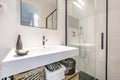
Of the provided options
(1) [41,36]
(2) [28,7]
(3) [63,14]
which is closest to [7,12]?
(2) [28,7]

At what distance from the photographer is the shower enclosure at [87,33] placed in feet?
7.13

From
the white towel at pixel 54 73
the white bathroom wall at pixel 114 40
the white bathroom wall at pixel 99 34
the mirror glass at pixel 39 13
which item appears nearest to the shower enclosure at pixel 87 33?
the white bathroom wall at pixel 99 34

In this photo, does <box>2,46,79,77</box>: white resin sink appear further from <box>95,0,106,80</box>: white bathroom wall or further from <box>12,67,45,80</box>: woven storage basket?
<box>95,0,106,80</box>: white bathroom wall

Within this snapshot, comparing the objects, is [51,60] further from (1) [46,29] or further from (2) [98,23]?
(2) [98,23]

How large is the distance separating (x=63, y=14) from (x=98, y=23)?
0.84m

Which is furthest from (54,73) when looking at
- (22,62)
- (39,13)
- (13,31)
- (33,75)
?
(39,13)

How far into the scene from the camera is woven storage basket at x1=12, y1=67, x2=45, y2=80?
1046 mm

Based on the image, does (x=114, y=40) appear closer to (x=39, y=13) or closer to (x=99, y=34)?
(x=99, y=34)

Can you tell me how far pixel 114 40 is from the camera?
1.96 metres

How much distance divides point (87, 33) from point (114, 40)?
61 centimetres

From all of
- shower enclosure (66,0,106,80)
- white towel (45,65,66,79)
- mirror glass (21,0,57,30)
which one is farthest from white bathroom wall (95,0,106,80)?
white towel (45,65,66,79)

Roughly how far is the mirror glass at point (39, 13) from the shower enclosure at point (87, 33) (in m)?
0.49

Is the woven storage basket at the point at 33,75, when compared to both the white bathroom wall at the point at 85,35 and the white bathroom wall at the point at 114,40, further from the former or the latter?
the white bathroom wall at the point at 114,40

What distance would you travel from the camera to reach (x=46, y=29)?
195 centimetres
